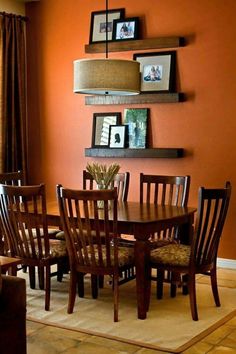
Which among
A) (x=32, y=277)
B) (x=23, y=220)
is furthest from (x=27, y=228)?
(x=32, y=277)

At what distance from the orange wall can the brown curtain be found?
205mm

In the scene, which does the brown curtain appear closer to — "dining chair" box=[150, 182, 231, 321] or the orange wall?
the orange wall

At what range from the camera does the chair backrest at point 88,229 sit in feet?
12.8

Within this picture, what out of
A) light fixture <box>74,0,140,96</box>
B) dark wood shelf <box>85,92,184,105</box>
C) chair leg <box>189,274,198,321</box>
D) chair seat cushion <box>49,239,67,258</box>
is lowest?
chair leg <box>189,274,198,321</box>

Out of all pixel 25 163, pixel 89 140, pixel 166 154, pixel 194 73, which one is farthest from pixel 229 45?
pixel 25 163

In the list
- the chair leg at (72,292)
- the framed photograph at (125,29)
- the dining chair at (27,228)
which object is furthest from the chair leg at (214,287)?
the framed photograph at (125,29)

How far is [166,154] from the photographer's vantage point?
565 centimetres

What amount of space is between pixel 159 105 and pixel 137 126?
0.32 m

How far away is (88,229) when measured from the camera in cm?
396

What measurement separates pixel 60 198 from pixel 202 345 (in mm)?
1389

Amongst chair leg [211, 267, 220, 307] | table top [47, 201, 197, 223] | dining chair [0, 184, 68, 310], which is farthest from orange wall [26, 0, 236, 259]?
dining chair [0, 184, 68, 310]

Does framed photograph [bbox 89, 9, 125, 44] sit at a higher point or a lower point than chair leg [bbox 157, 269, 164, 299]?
higher

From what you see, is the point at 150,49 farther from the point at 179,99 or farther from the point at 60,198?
the point at 60,198

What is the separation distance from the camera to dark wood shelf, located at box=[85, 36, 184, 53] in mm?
5539
